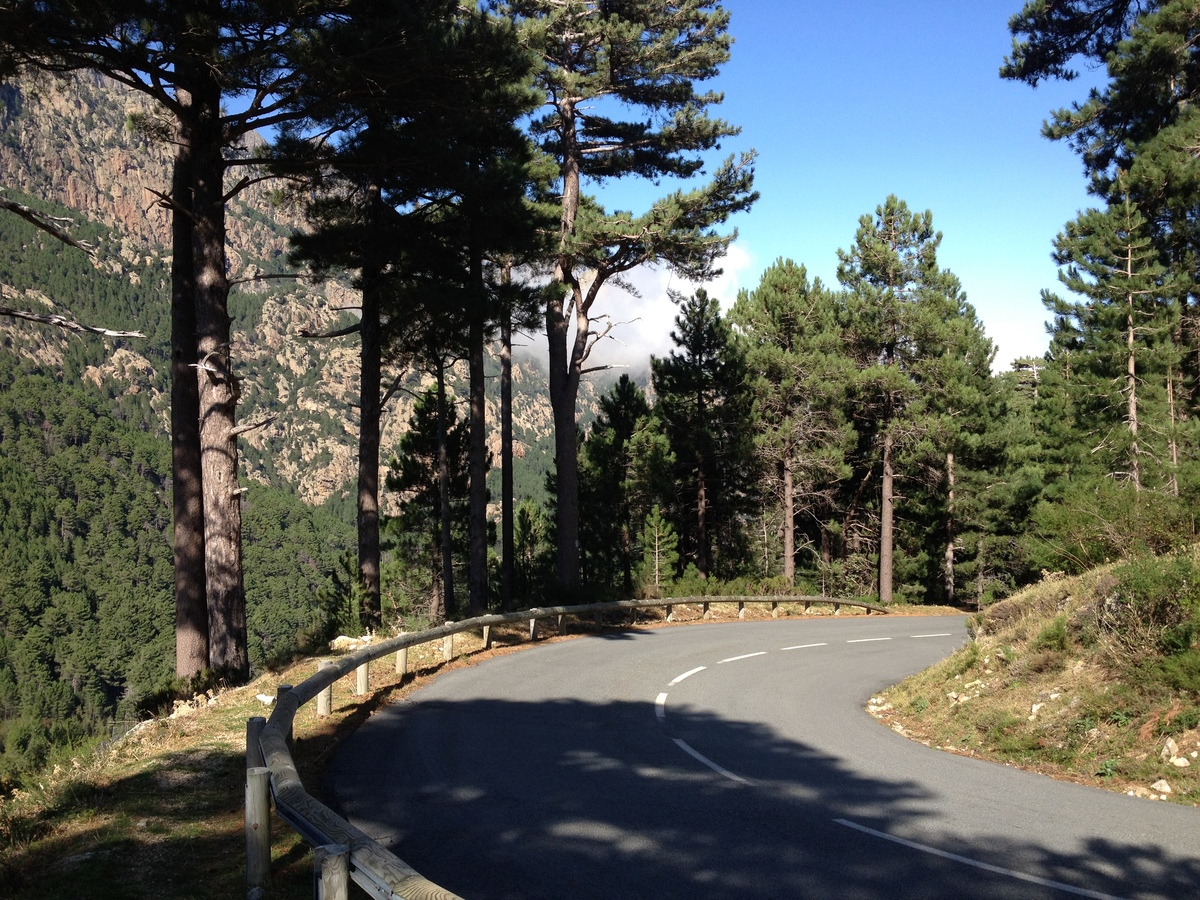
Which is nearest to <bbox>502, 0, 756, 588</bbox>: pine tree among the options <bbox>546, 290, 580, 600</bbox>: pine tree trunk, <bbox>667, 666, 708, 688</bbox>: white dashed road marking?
<bbox>546, 290, 580, 600</bbox>: pine tree trunk

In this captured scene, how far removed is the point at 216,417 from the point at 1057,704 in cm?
1165

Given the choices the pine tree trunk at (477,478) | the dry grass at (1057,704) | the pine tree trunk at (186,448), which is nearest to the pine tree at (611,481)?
the pine tree trunk at (477,478)

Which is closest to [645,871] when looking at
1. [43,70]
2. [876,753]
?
[876,753]

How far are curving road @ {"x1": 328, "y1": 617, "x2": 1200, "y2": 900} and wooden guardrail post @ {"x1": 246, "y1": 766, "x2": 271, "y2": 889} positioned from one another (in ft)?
3.06

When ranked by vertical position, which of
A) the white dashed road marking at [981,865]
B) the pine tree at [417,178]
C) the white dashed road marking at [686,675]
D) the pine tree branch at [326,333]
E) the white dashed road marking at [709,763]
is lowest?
the white dashed road marking at [686,675]

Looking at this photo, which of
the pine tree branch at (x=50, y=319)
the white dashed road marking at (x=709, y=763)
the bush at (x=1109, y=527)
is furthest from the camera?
the bush at (x=1109, y=527)

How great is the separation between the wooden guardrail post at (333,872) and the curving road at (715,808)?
1200 mm

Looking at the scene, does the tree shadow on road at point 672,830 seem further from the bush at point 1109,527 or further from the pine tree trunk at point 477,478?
the pine tree trunk at point 477,478

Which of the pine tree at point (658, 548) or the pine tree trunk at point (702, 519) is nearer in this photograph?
the pine tree at point (658, 548)

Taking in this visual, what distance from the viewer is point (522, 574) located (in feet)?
133

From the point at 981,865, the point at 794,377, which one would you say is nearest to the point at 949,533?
the point at 794,377

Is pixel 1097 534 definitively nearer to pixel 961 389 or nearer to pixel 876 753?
pixel 876 753

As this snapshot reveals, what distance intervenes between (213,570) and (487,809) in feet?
24.5

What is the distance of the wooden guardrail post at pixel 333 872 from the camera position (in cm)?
420
